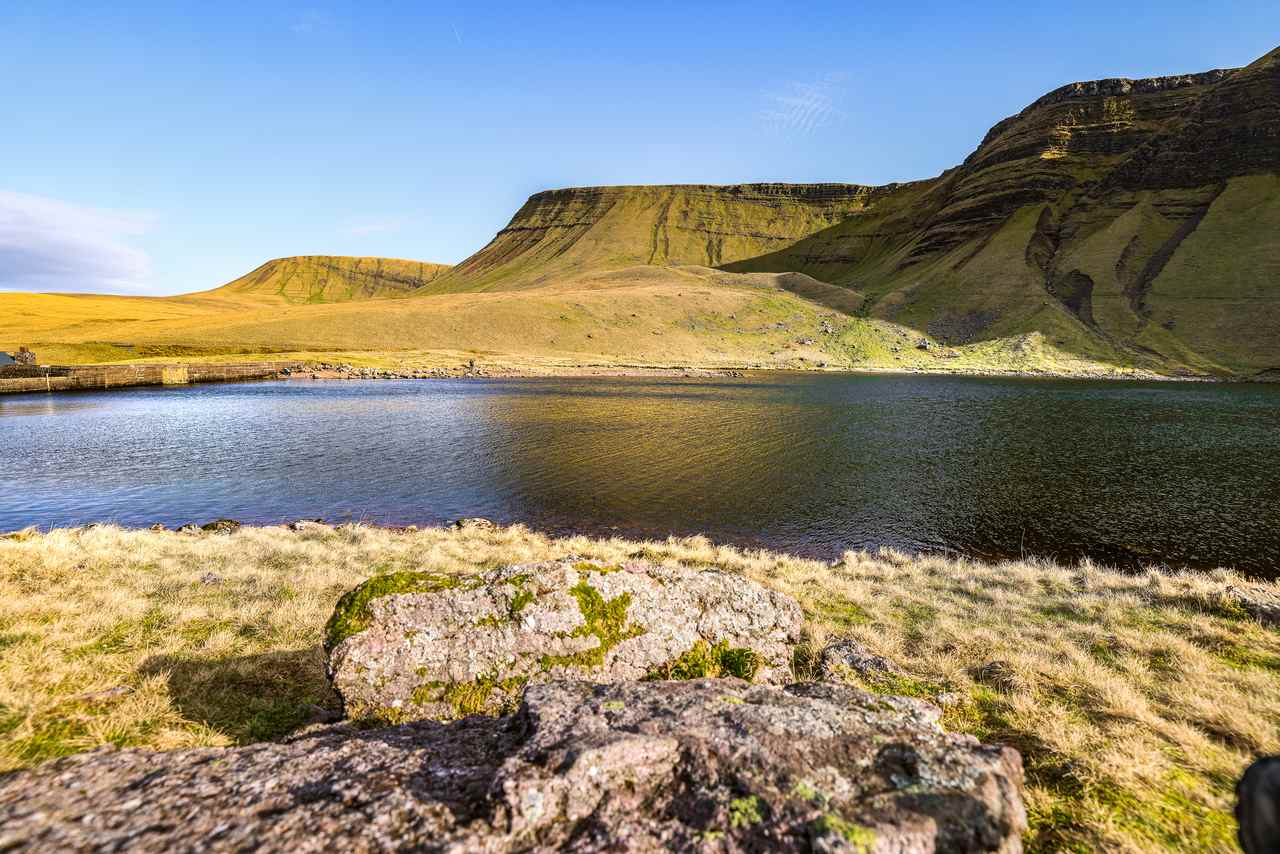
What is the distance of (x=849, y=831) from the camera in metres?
3.25

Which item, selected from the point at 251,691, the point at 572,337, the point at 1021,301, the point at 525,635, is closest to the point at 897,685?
the point at 525,635

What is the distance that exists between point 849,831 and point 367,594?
5.67 meters

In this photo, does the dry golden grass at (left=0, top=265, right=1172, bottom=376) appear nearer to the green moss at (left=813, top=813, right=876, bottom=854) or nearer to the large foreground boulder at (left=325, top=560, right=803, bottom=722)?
the large foreground boulder at (left=325, top=560, right=803, bottom=722)

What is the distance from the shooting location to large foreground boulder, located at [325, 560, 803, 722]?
6.07 metres

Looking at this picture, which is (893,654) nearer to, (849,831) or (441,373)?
(849,831)

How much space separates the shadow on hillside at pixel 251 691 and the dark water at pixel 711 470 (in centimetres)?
1497

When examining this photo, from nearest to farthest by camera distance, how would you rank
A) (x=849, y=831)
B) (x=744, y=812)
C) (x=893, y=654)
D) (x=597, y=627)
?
(x=849, y=831)
(x=744, y=812)
(x=597, y=627)
(x=893, y=654)

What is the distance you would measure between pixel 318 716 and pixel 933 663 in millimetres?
8797

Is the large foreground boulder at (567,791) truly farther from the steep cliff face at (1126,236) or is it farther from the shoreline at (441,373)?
the steep cliff face at (1126,236)

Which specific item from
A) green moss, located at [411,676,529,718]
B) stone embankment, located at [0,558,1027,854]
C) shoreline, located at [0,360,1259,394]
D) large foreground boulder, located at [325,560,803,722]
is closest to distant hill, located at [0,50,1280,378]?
shoreline, located at [0,360,1259,394]

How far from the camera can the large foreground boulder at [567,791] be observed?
10.8 ft

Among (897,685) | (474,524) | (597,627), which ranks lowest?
(474,524)

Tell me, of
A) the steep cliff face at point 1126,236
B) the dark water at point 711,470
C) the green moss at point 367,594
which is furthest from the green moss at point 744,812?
the steep cliff face at point 1126,236

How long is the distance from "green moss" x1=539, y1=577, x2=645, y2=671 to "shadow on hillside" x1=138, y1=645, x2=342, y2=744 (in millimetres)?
2542
